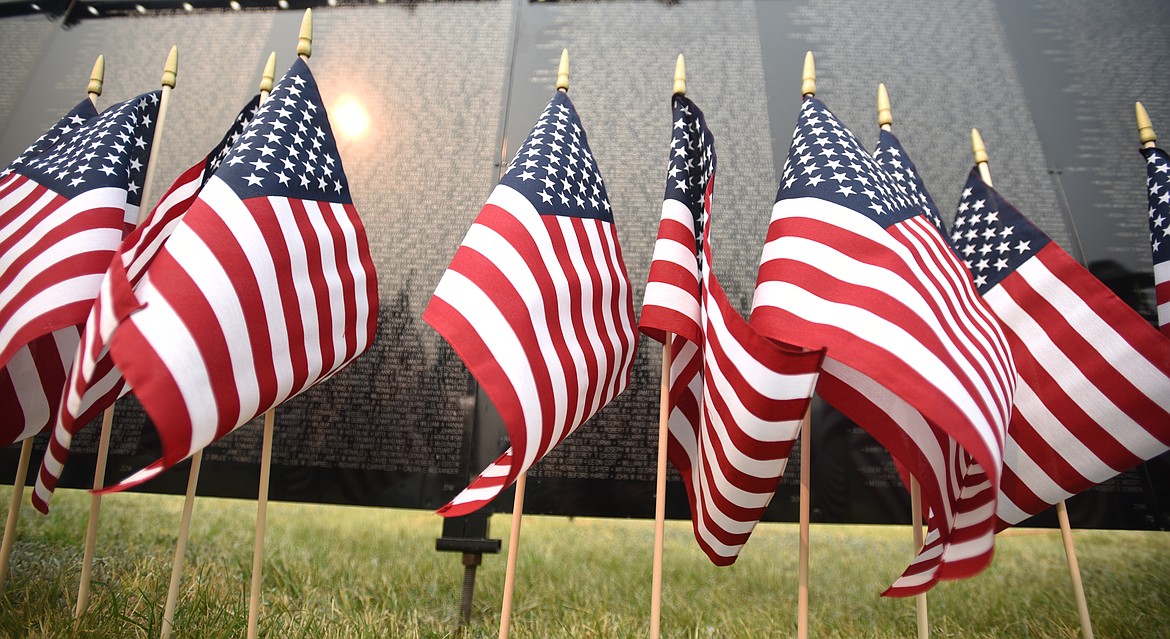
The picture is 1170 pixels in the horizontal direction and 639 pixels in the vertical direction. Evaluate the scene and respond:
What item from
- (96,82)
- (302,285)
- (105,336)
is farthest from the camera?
(96,82)

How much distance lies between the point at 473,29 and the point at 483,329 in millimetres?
3157

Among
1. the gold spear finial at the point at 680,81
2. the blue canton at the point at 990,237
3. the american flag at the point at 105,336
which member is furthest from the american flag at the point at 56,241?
the blue canton at the point at 990,237

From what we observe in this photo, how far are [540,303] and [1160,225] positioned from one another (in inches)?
102

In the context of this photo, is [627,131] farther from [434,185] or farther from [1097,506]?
[1097,506]

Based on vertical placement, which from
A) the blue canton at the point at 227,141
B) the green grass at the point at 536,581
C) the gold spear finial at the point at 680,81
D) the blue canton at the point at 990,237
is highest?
the gold spear finial at the point at 680,81

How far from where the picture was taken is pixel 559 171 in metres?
2.35

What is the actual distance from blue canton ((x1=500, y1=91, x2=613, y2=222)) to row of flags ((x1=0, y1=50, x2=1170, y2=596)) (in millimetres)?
13

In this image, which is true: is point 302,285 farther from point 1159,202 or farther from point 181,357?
point 1159,202

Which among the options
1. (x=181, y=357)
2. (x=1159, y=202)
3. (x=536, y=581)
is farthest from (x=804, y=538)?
(x=1159, y=202)

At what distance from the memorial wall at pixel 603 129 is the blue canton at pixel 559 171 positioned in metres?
1.12

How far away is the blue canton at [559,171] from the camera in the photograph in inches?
88.8

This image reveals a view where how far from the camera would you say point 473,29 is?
4.29 metres

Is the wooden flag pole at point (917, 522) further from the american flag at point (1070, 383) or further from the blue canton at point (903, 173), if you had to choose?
the american flag at point (1070, 383)

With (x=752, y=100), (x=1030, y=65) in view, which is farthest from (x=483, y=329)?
(x=1030, y=65)
